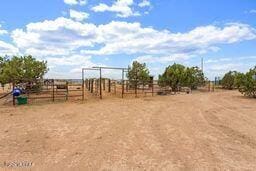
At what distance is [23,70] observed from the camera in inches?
1272

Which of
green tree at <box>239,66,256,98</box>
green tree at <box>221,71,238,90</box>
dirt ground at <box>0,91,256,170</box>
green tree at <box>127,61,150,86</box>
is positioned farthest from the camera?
green tree at <box>221,71,238,90</box>

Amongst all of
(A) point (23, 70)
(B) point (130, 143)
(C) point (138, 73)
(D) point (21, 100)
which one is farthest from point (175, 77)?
(B) point (130, 143)

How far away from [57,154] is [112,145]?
1.53m

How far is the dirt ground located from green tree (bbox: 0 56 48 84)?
60.4ft

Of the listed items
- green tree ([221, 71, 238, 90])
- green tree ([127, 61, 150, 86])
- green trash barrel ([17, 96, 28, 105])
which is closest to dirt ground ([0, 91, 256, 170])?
green trash barrel ([17, 96, 28, 105])

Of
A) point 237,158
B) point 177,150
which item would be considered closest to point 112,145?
point 177,150

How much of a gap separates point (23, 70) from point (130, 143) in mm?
25068

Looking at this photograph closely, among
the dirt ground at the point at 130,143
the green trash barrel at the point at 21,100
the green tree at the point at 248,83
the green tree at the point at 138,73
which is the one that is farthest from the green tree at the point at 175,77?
the dirt ground at the point at 130,143

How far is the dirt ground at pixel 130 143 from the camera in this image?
7438 millimetres

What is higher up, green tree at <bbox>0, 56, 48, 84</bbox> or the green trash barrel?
green tree at <bbox>0, 56, 48, 84</bbox>

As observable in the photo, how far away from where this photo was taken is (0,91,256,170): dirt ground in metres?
7.44

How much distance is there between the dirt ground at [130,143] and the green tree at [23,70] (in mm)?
18409

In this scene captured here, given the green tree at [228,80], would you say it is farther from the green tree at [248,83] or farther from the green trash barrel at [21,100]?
the green trash barrel at [21,100]

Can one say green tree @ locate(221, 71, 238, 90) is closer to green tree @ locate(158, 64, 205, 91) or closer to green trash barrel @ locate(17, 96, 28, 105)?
green tree @ locate(158, 64, 205, 91)
